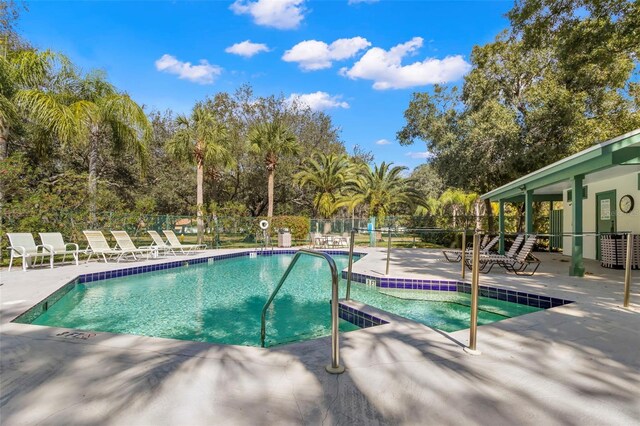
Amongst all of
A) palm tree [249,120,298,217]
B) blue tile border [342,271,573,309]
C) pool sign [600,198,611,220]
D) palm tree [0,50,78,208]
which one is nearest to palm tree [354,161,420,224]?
palm tree [249,120,298,217]

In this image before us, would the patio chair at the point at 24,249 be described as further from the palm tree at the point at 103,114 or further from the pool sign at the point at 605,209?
the pool sign at the point at 605,209

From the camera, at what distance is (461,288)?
680 centimetres

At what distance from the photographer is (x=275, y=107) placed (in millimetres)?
28656

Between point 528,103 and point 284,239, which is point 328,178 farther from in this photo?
point 528,103

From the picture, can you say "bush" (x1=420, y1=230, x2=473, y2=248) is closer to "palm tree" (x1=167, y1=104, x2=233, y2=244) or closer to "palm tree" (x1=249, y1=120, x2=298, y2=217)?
"palm tree" (x1=249, y1=120, x2=298, y2=217)

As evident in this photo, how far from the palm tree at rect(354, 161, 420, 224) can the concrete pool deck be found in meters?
19.4

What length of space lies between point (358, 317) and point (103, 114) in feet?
41.2

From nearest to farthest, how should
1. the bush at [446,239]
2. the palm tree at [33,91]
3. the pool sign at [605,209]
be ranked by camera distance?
1. the palm tree at [33,91]
2. the pool sign at [605,209]
3. the bush at [446,239]

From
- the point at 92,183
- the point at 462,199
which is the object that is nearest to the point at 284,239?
the point at 92,183

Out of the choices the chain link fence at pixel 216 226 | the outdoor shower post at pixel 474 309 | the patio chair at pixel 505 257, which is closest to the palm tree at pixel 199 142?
the chain link fence at pixel 216 226

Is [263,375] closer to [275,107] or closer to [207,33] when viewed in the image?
[207,33]

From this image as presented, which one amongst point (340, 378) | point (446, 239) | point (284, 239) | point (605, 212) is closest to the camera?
point (340, 378)

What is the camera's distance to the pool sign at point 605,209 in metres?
10.7

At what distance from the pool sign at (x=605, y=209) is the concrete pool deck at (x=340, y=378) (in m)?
8.70
